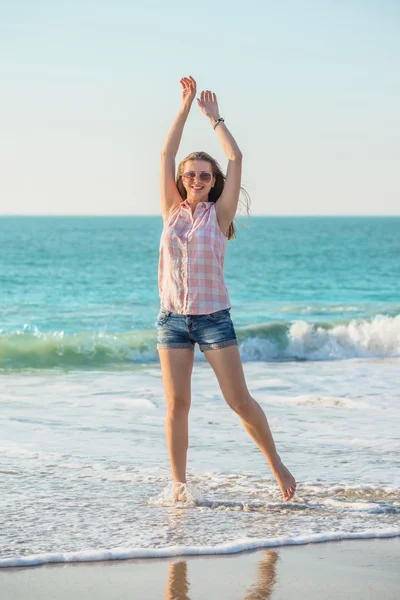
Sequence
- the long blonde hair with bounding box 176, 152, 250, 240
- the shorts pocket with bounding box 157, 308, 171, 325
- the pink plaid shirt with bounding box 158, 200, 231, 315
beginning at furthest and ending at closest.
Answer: the long blonde hair with bounding box 176, 152, 250, 240 → the shorts pocket with bounding box 157, 308, 171, 325 → the pink plaid shirt with bounding box 158, 200, 231, 315

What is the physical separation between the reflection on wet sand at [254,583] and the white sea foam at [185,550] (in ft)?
0.39

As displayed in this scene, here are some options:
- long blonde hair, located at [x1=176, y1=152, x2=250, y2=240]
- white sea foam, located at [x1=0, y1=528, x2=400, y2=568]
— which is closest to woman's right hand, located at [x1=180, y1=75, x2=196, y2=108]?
long blonde hair, located at [x1=176, y1=152, x2=250, y2=240]

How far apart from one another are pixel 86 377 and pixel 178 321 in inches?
262

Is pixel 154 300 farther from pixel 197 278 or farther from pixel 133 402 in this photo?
pixel 197 278

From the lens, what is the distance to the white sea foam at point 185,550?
434cm

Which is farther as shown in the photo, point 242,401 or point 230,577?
point 242,401

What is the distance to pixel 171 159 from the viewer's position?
526 cm

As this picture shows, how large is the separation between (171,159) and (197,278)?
70 centimetres

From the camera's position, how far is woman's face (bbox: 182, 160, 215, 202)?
5180 millimetres

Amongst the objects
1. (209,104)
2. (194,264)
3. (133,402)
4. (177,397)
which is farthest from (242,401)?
(133,402)

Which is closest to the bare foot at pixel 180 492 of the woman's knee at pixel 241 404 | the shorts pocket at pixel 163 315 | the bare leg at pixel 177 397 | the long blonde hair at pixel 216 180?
the bare leg at pixel 177 397

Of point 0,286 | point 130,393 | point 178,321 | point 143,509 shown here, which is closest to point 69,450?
point 143,509

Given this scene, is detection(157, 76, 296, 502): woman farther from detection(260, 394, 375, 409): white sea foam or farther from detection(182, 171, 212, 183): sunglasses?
detection(260, 394, 375, 409): white sea foam

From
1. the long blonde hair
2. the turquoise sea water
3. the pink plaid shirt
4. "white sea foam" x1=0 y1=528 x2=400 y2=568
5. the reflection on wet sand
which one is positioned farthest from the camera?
the turquoise sea water
